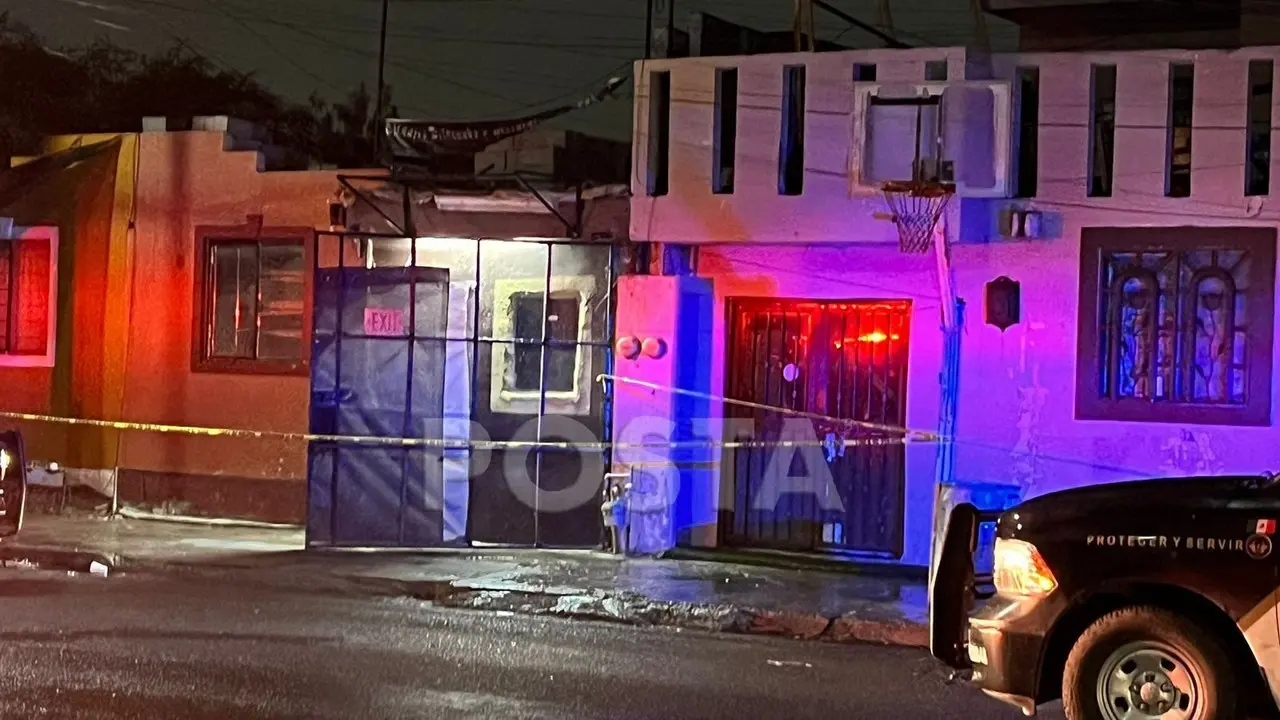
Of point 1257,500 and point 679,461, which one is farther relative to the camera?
point 679,461

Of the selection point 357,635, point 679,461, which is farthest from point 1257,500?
point 679,461

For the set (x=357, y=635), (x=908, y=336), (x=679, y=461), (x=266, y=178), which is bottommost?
(x=357, y=635)

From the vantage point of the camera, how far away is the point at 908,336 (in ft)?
43.1

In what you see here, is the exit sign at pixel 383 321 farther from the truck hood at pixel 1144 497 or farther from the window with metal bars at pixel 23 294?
the truck hood at pixel 1144 497

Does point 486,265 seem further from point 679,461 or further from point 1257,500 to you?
point 1257,500

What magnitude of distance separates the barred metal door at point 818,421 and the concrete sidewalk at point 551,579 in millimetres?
661

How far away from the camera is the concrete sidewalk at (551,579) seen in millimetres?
10875

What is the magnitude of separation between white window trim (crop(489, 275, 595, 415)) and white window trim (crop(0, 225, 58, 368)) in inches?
210

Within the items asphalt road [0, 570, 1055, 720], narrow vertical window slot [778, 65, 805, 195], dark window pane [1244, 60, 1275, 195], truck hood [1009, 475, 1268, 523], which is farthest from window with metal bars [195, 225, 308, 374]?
truck hood [1009, 475, 1268, 523]

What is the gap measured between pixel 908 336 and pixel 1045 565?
21.2 feet

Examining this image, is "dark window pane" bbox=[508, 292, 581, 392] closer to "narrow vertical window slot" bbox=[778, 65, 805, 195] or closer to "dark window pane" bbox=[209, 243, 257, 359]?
"narrow vertical window slot" bbox=[778, 65, 805, 195]

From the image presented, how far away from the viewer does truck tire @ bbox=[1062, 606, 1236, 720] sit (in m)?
6.37

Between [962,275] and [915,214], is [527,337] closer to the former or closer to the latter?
[915,214]

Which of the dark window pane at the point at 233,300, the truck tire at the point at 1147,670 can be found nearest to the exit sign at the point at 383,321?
the dark window pane at the point at 233,300
